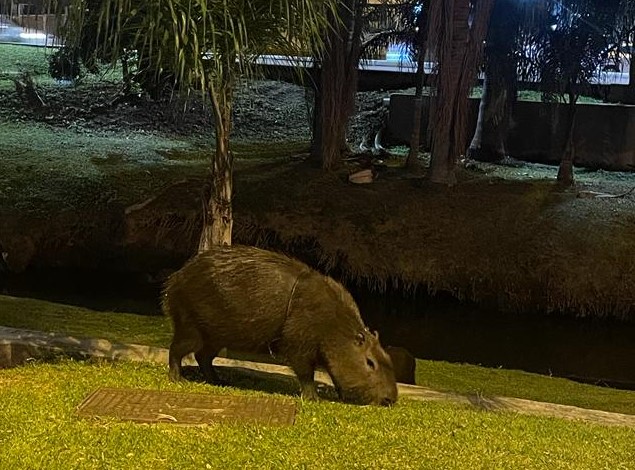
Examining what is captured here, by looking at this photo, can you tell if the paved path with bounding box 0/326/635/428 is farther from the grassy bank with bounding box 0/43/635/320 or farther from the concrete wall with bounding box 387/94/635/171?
the concrete wall with bounding box 387/94/635/171

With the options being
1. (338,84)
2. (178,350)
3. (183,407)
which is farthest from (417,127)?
(183,407)

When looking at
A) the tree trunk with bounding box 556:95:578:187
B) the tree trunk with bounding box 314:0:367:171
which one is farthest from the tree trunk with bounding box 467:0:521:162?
the tree trunk with bounding box 314:0:367:171

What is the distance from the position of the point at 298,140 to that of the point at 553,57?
216 inches

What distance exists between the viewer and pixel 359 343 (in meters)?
4.60

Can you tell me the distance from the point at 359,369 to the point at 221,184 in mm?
1968

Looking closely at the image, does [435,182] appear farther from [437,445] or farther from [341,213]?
[437,445]

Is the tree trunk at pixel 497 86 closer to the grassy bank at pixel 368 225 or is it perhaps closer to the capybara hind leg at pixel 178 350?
the grassy bank at pixel 368 225

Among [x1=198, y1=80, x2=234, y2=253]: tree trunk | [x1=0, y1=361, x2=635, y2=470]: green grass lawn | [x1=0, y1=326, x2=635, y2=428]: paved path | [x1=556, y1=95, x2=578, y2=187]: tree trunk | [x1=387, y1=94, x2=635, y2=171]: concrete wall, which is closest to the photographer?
[x1=0, y1=361, x2=635, y2=470]: green grass lawn

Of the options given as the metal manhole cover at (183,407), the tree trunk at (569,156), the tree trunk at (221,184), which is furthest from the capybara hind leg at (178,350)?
the tree trunk at (569,156)

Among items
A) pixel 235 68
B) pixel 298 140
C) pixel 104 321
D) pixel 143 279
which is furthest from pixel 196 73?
pixel 298 140

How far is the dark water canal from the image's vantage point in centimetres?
927

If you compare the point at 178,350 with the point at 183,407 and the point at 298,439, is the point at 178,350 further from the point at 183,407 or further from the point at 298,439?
the point at 298,439

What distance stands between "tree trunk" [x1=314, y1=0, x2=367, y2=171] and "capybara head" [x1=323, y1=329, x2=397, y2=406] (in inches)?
305

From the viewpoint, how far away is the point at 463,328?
10.3 meters
